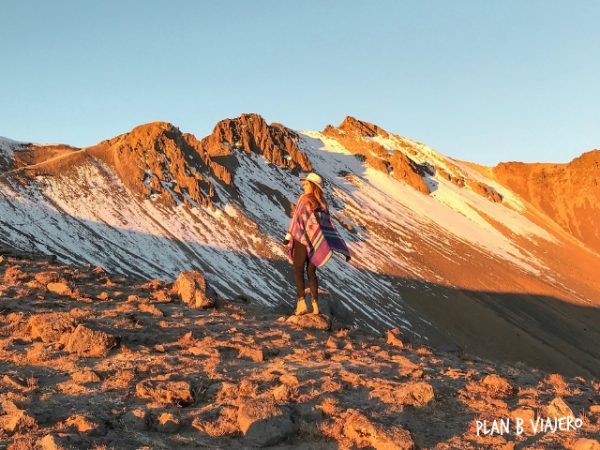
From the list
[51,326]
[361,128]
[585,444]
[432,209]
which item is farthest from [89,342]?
[361,128]

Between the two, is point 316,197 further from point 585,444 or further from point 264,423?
point 585,444

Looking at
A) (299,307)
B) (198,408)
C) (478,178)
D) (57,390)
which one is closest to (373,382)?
(198,408)

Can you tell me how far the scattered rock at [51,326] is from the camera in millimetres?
8871

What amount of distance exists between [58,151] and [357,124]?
3960 inches

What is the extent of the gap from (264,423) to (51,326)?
16.4 ft

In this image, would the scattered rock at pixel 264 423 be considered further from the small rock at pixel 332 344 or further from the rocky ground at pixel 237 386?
the small rock at pixel 332 344

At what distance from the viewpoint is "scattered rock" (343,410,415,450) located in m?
5.38

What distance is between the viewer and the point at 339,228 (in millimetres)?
92188

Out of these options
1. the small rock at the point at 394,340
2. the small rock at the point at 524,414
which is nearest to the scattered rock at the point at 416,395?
the small rock at the point at 524,414

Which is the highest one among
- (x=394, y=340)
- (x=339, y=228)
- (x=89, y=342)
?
(x=339, y=228)

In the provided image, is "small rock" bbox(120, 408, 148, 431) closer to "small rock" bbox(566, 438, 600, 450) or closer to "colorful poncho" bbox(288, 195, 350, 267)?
"small rock" bbox(566, 438, 600, 450)

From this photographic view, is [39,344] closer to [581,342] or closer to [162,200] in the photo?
[162,200]

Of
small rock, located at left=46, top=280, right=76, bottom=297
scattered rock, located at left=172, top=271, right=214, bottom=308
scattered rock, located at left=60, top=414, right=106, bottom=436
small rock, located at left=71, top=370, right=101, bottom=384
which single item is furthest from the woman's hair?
scattered rock, located at left=60, top=414, right=106, bottom=436

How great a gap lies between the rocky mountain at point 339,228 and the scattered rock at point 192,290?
416 cm
